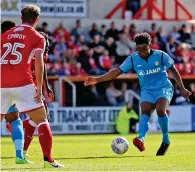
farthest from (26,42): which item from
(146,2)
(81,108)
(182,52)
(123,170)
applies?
(146,2)

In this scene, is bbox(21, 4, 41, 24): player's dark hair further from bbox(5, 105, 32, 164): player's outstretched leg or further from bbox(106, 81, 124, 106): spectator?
bbox(106, 81, 124, 106): spectator

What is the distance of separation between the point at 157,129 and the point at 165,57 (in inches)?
516

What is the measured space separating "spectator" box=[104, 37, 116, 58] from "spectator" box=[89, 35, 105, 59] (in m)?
0.27

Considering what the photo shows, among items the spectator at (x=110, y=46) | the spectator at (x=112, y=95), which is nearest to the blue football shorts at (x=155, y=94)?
the spectator at (x=112, y=95)

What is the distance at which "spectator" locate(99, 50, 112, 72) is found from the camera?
89.2ft

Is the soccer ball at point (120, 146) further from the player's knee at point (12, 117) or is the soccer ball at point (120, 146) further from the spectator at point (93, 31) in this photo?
the spectator at point (93, 31)

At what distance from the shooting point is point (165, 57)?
516 inches

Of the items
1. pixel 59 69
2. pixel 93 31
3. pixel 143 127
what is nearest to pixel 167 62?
pixel 143 127

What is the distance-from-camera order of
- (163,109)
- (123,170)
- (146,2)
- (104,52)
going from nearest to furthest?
(123,170) < (163,109) < (104,52) < (146,2)

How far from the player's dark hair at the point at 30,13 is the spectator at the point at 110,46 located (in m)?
18.3

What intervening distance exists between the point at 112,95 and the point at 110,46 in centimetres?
246

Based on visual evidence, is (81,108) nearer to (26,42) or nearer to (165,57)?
(165,57)

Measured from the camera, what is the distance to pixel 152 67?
518 inches

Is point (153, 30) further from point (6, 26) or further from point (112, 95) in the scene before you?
point (6, 26)
